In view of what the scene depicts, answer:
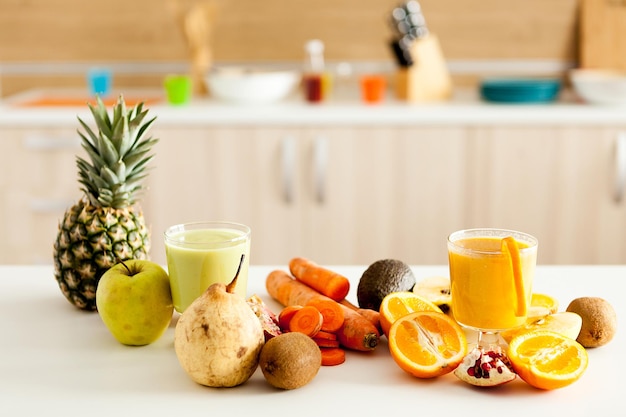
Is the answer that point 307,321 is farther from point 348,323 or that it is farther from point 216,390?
point 216,390

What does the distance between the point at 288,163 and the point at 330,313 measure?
5.76 ft

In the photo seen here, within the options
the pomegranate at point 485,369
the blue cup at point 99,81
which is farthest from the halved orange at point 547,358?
the blue cup at point 99,81

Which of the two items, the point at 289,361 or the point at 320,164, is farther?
the point at 320,164

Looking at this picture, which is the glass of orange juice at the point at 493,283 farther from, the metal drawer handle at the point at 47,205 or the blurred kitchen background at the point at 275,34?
the blurred kitchen background at the point at 275,34

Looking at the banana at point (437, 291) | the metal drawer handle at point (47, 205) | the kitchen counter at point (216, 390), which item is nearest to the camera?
the kitchen counter at point (216, 390)

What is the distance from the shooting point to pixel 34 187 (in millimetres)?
3049

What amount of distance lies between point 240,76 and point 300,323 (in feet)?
6.68

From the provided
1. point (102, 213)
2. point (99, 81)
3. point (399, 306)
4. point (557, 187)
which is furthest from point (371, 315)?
point (99, 81)

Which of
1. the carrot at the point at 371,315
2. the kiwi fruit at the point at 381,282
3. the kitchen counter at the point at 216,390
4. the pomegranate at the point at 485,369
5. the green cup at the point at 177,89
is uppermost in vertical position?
the green cup at the point at 177,89

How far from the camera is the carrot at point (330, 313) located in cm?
125

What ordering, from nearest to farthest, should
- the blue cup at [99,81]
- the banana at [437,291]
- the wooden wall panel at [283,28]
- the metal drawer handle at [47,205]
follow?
the banana at [437,291] → the metal drawer handle at [47,205] → the blue cup at [99,81] → the wooden wall panel at [283,28]

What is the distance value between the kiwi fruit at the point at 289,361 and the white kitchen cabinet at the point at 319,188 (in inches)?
74.1

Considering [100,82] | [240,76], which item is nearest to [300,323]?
[240,76]

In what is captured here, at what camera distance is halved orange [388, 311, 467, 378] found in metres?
1.14
